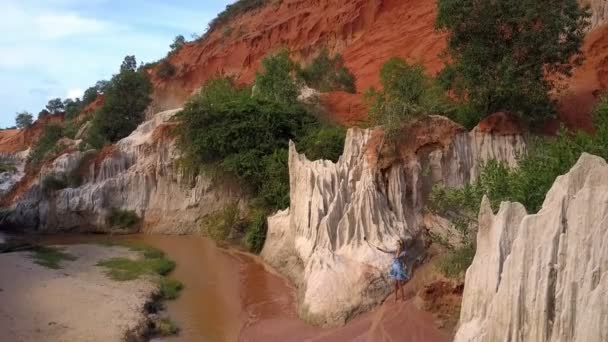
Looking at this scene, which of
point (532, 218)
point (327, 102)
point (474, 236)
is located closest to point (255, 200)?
point (327, 102)

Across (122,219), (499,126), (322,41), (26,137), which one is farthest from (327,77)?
(26,137)

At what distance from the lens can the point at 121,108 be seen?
37.4m

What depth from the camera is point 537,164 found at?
1149 cm

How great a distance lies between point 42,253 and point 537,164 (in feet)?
58.7

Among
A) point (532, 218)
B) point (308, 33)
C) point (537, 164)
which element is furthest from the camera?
point (308, 33)

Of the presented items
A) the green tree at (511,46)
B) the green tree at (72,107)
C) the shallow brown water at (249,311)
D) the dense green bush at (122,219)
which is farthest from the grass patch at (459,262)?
the green tree at (72,107)

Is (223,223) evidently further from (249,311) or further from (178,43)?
(178,43)

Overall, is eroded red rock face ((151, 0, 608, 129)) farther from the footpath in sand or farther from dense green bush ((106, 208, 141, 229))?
the footpath in sand

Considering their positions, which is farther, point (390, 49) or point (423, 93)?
point (390, 49)

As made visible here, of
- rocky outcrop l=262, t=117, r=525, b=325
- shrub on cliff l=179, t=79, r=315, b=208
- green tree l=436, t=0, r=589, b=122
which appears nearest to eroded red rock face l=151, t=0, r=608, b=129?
green tree l=436, t=0, r=589, b=122

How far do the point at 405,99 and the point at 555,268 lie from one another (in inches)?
461

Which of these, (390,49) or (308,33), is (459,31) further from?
(308,33)

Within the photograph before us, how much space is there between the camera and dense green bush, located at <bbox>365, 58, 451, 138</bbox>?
1622 centimetres

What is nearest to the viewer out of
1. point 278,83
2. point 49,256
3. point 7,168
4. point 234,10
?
point 49,256
